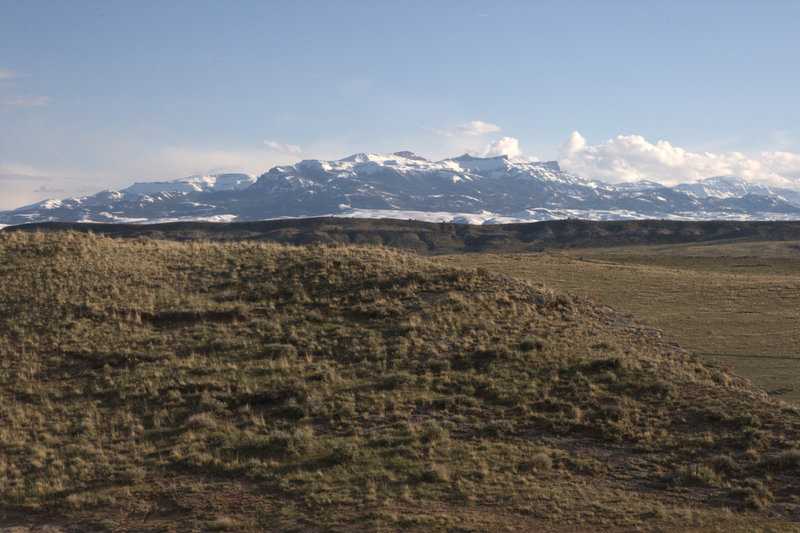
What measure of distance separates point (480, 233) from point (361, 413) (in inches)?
6865

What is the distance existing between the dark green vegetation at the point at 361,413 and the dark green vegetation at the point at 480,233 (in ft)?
442

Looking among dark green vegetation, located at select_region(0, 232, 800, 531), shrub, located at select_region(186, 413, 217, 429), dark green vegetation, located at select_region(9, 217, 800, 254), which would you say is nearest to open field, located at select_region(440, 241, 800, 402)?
dark green vegetation, located at select_region(0, 232, 800, 531)

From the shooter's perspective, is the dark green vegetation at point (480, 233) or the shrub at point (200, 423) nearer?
the shrub at point (200, 423)

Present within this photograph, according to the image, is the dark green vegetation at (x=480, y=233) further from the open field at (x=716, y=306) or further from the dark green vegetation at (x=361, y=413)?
the dark green vegetation at (x=361, y=413)

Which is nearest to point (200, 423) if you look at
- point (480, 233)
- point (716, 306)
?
point (716, 306)

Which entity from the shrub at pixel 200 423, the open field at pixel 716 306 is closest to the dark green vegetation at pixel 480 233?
the open field at pixel 716 306

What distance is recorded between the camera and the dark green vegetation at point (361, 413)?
40.3ft

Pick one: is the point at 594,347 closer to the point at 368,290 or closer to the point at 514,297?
the point at 514,297

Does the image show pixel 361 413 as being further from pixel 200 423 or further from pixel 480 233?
pixel 480 233

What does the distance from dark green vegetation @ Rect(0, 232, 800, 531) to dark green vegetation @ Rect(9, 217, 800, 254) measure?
442 feet

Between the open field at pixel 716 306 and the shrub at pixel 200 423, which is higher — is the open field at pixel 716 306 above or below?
above

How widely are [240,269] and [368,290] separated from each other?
24.5 ft

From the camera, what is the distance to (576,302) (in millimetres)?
28984

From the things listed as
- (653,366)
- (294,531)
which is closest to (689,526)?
(294,531)
